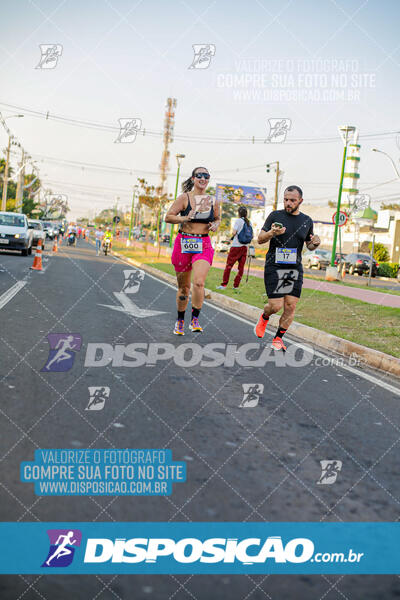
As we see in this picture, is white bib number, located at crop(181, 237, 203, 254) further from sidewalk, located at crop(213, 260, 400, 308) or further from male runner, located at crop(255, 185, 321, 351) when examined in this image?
sidewalk, located at crop(213, 260, 400, 308)

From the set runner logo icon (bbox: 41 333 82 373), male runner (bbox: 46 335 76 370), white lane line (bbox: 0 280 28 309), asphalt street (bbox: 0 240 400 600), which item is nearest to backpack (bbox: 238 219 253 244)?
white lane line (bbox: 0 280 28 309)

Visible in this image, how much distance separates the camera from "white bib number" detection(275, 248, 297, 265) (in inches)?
293

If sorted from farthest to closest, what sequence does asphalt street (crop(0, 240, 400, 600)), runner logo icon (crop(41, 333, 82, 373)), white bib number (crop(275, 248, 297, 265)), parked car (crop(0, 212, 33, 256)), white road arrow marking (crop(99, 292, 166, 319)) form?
parked car (crop(0, 212, 33, 256)) → white road arrow marking (crop(99, 292, 166, 319)) → white bib number (crop(275, 248, 297, 265)) → runner logo icon (crop(41, 333, 82, 373)) → asphalt street (crop(0, 240, 400, 600))

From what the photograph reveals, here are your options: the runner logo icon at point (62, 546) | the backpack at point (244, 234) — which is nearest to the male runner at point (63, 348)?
the runner logo icon at point (62, 546)

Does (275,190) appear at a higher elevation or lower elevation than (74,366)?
higher

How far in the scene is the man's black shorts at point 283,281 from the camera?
7566 millimetres

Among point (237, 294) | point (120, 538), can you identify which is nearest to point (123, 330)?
point (120, 538)

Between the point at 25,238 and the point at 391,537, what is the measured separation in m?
23.0

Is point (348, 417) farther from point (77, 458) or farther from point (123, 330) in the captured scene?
point (123, 330)

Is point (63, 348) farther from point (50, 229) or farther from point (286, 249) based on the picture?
point (50, 229)

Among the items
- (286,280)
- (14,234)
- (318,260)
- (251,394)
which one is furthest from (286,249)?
(318,260)

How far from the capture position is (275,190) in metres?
56.0

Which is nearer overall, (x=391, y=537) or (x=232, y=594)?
(x=232, y=594)

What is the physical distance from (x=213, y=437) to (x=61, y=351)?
293 cm
